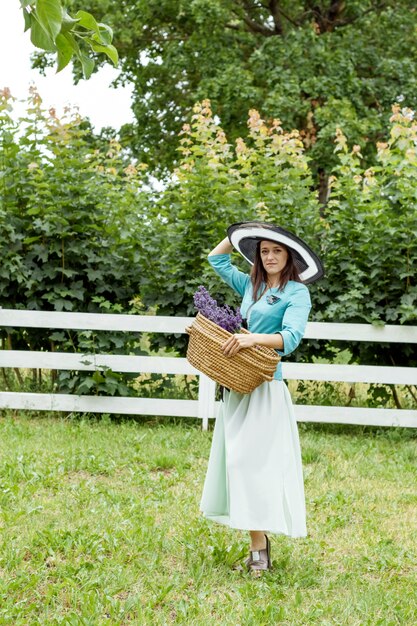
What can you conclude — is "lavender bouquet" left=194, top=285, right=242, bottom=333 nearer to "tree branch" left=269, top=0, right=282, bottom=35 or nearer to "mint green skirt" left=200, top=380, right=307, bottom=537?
"mint green skirt" left=200, top=380, right=307, bottom=537

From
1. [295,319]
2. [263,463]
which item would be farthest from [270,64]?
[263,463]

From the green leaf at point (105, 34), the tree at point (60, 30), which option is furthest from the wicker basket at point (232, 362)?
the green leaf at point (105, 34)

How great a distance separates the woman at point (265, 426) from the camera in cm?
443

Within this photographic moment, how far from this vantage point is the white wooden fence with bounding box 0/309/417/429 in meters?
8.19

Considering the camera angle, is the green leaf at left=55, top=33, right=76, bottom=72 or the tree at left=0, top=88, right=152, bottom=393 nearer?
the green leaf at left=55, top=33, right=76, bottom=72

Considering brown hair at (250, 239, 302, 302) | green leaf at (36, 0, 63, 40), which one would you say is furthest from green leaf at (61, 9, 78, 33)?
brown hair at (250, 239, 302, 302)

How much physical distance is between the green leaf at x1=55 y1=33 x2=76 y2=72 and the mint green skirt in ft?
9.29

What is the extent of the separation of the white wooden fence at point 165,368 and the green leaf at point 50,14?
6.68 m

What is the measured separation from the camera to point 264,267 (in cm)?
463

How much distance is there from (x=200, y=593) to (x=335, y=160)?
588 inches

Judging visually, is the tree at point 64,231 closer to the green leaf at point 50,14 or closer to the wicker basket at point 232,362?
the wicker basket at point 232,362

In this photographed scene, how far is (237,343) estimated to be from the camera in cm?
428

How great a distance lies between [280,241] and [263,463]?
1154 mm

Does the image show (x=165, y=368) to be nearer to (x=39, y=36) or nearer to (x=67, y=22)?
(x=67, y=22)
